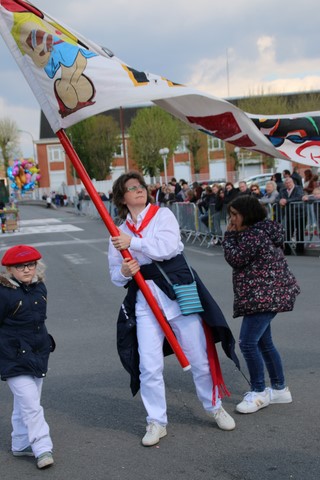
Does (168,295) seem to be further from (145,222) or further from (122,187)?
(122,187)

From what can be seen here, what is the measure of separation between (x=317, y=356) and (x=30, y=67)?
12.3 ft

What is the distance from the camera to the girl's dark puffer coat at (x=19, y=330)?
4.16m

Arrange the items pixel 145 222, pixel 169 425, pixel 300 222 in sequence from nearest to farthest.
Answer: pixel 145 222 < pixel 169 425 < pixel 300 222

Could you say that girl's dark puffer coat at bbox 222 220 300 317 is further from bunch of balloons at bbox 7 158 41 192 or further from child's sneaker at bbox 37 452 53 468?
bunch of balloons at bbox 7 158 41 192

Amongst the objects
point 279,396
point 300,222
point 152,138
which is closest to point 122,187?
point 279,396

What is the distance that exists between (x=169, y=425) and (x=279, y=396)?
0.90 meters

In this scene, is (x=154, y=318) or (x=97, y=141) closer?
(x=154, y=318)

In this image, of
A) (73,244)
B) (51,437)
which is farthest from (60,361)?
(73,244)

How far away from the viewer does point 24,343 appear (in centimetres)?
421

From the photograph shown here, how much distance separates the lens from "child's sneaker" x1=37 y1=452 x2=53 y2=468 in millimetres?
4125

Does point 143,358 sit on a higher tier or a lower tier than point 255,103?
lower

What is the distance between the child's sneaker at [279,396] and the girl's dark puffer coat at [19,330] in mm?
1804

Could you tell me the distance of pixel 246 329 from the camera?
4801mm

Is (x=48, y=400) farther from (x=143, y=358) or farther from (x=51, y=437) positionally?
(x=143, y=358)
